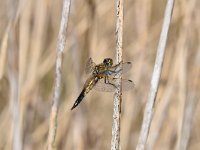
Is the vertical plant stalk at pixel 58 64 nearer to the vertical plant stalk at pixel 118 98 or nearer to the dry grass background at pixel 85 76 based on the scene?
the vertical plant stalk at pixel 118 98

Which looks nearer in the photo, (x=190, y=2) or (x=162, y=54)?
(x=162, y=54)

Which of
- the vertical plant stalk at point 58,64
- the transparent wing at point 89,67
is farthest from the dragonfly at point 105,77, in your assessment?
the vertical plant stalk at point 58,64

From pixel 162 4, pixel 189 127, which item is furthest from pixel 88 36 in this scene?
pixel 162 4

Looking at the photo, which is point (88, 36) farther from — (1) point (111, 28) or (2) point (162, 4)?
(2) point (162, 4)

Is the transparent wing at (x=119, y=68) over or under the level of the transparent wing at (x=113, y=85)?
over

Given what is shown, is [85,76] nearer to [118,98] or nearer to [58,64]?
[58,64]

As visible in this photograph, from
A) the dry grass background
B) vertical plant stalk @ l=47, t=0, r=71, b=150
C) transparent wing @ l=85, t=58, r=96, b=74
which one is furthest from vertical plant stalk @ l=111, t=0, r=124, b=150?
the dry grass background
